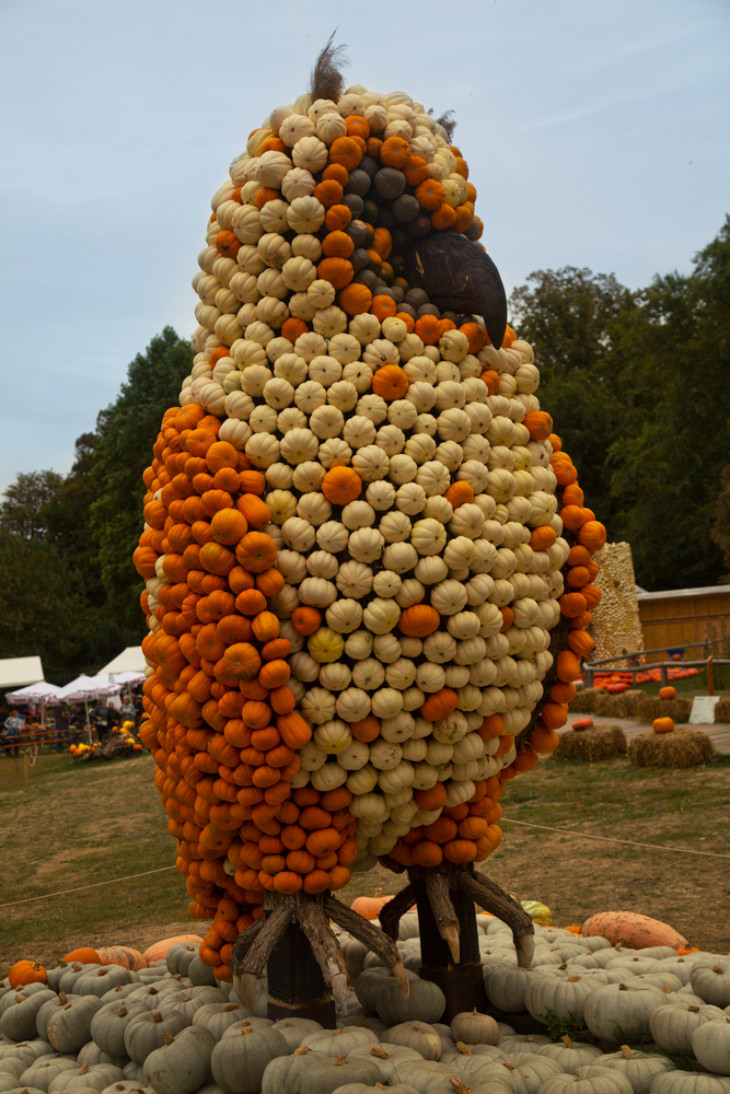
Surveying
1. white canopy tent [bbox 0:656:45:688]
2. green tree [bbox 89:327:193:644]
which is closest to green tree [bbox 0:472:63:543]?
green tree [bbox 89:327:193:644]

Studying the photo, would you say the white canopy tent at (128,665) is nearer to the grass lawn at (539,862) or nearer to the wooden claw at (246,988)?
the grass lawn at (539,862)

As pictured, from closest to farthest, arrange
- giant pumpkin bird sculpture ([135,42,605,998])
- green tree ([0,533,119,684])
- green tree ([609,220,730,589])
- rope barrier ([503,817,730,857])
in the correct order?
giant pumpkin bird sculpture ([135,42,605,998]) → rope barrier ([503,817,730,857]) → green tree ([609,220,730,589]) → green tree ([0,533,119,684])

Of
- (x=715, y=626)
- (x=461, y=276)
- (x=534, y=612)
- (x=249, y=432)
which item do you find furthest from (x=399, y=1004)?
(x=715, y=626)

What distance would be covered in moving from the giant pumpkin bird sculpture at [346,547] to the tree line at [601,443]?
24495mm

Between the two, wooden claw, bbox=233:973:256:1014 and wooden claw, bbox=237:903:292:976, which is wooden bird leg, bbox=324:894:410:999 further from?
wooden claw, bbox=233:973:256:1014

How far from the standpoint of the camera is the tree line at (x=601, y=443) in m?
30.8

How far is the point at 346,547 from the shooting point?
12.0 ft

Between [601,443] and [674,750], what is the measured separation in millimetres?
28577

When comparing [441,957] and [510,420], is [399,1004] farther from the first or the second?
[510,420]

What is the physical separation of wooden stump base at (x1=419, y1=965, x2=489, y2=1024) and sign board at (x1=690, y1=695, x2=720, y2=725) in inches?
449

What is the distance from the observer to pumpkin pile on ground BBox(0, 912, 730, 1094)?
11.2 ft

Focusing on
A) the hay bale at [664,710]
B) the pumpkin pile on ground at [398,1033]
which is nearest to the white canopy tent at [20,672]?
the hay bale at [664,710]

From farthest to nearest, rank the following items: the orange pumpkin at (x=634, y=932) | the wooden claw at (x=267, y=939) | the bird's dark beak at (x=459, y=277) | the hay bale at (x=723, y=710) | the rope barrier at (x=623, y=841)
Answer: the hay bale at (x=723, y=710) < the rope barrier at (x=623, y=841) < the orange pumpkin at (x=634, y=932) < the bird's dark beak at (x=459, y=277) < the wooden claw at (x=267, y=939)

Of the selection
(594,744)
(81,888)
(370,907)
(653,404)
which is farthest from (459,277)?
(653,404)
